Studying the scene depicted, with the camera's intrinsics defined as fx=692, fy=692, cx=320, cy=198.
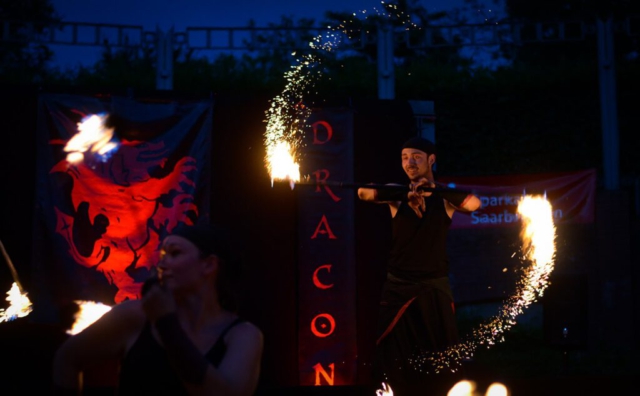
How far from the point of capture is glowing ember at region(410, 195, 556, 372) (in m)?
8.55

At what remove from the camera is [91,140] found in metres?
5.59

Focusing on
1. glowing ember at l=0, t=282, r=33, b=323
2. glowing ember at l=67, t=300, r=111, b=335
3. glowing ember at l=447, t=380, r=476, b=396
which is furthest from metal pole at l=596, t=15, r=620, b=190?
glowing ember at l=67, t=300, r=111, b=335

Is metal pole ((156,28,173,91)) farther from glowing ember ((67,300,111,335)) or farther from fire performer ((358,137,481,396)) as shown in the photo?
glowing ember ((67,300,111,335))

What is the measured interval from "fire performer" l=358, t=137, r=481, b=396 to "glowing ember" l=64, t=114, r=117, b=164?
2.48 m

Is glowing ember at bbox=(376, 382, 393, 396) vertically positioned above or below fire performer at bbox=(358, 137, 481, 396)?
below

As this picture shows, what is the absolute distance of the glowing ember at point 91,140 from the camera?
5539 millimetres

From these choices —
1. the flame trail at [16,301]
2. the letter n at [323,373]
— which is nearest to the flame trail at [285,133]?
the letter n at [323,373]

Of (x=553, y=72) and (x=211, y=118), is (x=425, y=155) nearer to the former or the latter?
(x=211, y=118)

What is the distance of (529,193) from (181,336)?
7989mm

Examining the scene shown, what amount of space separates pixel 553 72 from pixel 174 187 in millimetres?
7873

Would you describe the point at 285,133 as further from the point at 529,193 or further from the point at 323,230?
the point at 529,193

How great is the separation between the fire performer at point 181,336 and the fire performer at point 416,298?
91.4 inches

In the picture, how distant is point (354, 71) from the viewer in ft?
37.6

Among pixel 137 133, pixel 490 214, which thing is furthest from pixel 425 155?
pixel 490 214
